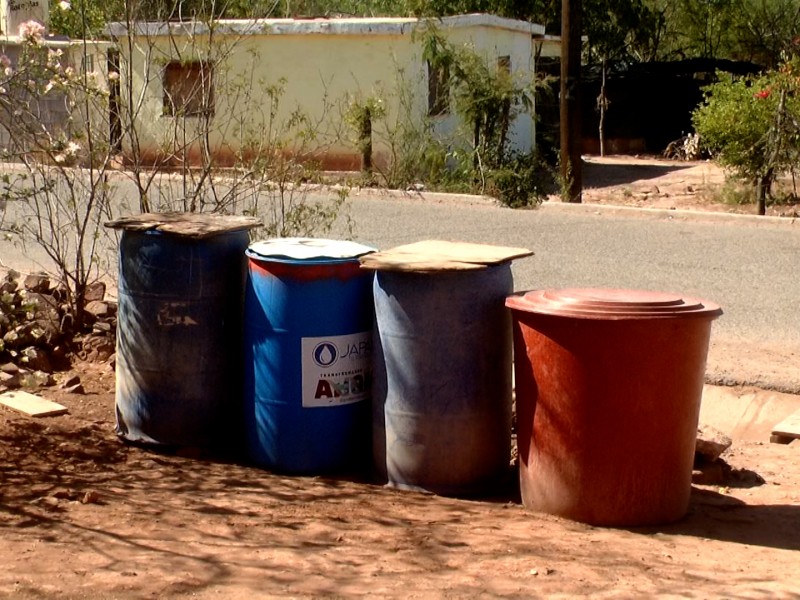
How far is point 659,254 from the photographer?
35.4 ft

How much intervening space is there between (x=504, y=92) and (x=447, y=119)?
7.92 feet

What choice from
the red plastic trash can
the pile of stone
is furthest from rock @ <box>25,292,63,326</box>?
the red plastic trash can

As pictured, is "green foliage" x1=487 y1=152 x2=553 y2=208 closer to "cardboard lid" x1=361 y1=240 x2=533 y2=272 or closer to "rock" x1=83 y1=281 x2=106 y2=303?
"rock" x1=83 y1=281 x2=106 y2=303

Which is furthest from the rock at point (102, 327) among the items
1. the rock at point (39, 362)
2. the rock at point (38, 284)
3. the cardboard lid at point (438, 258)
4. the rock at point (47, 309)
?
the cardboard lid at point (438, 258)

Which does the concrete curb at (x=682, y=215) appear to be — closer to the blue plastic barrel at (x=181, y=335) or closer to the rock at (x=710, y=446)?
the rock at (x=710, y=446)

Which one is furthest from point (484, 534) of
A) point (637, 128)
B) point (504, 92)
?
point (637, 128)

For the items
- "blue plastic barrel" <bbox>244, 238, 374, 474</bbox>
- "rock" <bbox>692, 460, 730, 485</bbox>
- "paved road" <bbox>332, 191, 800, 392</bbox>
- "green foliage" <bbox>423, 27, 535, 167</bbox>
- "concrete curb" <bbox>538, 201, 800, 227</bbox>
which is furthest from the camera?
"green foliage" <bbox>423, 27, 535, 167</bbox>

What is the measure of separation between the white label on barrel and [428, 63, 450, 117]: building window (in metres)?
13.9

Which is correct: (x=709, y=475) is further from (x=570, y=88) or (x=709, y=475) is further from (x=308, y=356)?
(x=570, y=88)

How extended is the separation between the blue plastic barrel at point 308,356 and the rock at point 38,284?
8.56 ft

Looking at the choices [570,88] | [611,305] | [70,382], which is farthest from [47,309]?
[570,88]

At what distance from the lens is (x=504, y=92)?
17328 mm

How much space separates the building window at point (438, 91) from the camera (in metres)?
18.8

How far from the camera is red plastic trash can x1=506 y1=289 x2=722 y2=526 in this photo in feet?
14.5
